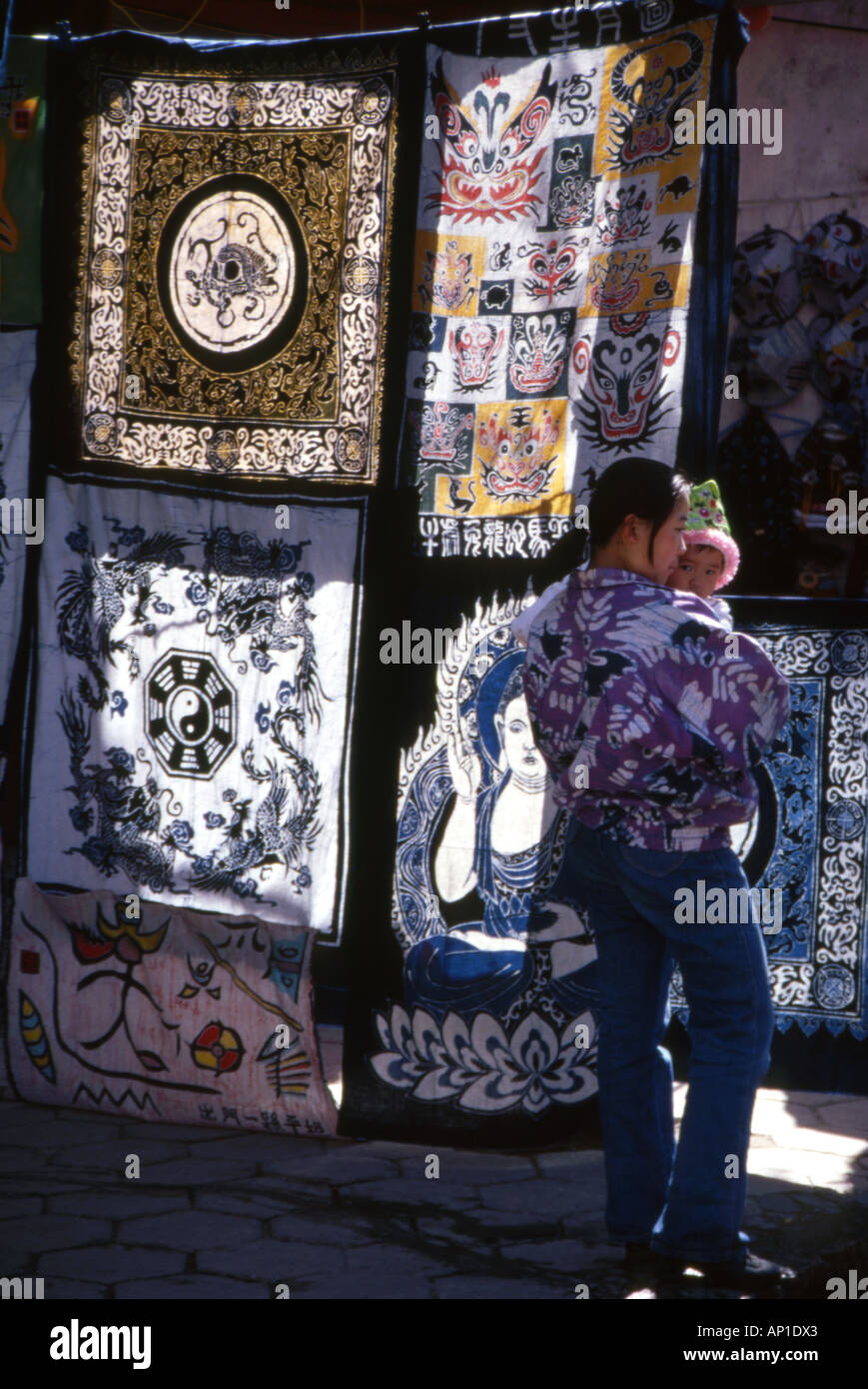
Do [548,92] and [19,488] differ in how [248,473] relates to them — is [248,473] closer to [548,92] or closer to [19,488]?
[19,488]

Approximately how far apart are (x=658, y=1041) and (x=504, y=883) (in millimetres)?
783

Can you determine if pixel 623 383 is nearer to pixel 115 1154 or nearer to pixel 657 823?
pixel 657 823

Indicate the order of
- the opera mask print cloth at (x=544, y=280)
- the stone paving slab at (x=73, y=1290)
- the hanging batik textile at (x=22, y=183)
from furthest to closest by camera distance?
the hanging batik textile at (x=22, y=183)
the opera mask print cloth at (x=544, y=280)
the stone paving slab at (x=73, y=1290)

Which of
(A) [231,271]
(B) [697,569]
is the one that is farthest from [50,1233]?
(A) [231,271]

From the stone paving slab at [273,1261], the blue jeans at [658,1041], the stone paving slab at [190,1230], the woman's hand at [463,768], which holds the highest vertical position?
the woman's hand at [463,768]

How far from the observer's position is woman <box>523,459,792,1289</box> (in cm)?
303

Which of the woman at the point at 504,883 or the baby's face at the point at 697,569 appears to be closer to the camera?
the baby's face at the point at 697,569

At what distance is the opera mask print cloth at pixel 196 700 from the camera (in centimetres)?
416

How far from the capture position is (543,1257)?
10.9ft

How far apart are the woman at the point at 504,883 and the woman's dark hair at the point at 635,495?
33.6 inches

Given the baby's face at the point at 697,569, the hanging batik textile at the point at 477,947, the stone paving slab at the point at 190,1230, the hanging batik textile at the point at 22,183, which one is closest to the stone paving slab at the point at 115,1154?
the stone paving slab at the point at 190,1230

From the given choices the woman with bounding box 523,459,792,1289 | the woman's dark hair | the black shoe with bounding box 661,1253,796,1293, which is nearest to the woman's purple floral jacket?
the woman with bounding box 523,459,792,1289

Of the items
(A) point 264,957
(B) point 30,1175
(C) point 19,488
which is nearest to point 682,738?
(A) point 264,957

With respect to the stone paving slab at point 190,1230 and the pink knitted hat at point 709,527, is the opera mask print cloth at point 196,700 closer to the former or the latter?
the stone paving slab at point 190,1230
